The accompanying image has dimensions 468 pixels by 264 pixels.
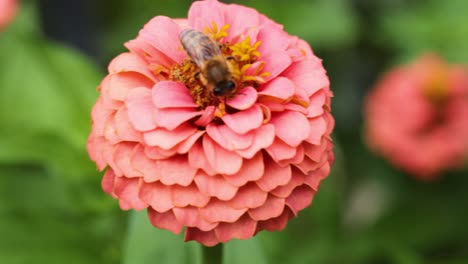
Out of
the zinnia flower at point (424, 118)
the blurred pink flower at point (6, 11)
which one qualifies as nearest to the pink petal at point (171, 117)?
the blurred pink flower at point (6, 11)

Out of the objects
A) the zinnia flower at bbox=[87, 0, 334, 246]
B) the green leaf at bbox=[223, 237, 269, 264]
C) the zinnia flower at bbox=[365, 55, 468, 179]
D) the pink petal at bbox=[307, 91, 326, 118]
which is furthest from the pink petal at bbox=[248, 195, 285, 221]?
the zinnia flower at bbox=[365, 55, 468, 179]

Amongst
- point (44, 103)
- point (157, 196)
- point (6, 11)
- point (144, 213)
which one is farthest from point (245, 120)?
point (6, 11)

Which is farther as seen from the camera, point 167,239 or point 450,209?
point 450,209

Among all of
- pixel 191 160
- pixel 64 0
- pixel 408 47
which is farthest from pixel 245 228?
pixel 64 0

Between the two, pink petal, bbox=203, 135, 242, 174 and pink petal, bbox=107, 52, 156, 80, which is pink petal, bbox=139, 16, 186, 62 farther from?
pink petal, bbox=203, 135, 242, 174

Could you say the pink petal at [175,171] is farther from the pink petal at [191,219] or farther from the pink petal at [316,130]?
the pink petal at [316,130]

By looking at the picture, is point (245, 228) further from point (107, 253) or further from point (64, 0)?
point (64, 0)

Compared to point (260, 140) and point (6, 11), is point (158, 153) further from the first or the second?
point (6, 11)
